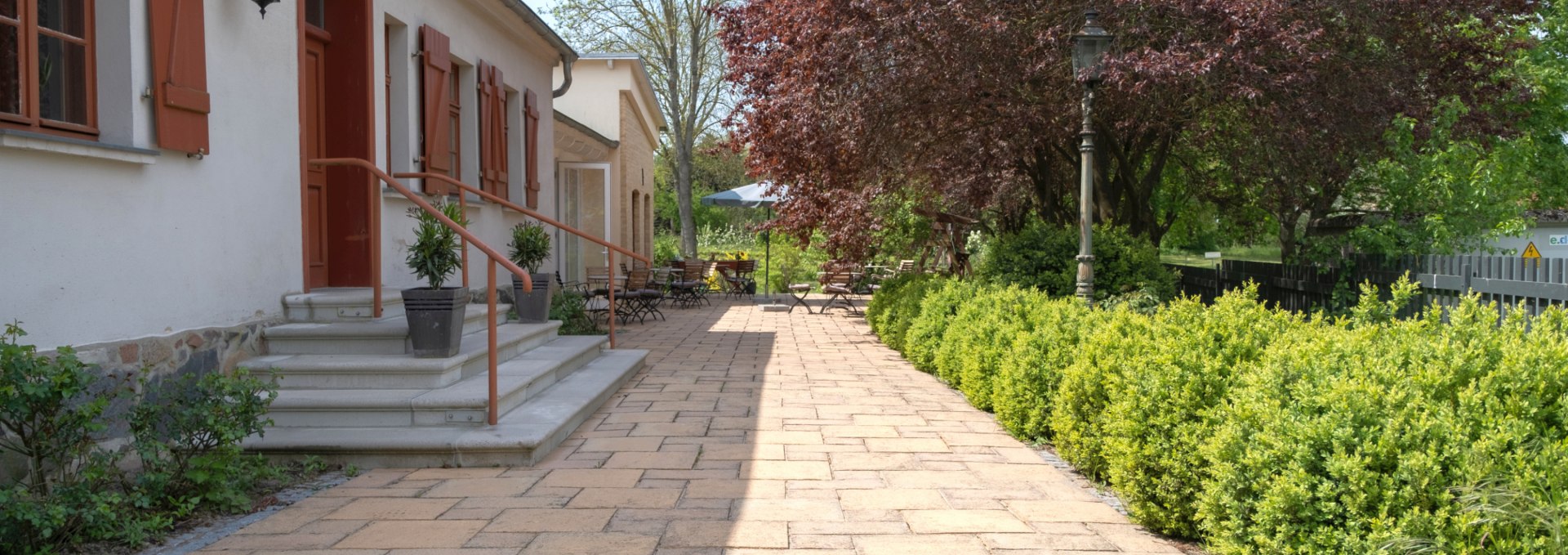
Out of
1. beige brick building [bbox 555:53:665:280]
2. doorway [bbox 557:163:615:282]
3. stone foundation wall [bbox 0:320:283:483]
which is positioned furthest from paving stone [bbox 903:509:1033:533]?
doorway [bbox 557:163:615:282]

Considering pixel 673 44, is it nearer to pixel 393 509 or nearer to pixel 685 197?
pixel 685 197

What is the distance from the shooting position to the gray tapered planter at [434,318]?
5438 mm

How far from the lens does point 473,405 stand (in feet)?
16.6

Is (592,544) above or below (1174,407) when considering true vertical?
below

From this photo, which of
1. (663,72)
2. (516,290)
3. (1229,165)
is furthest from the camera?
(663,72)

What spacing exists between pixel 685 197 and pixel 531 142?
1184cm

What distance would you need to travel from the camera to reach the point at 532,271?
8445 millimetres

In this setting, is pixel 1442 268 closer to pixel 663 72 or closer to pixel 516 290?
pixel 516 290

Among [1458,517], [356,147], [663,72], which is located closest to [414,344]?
[356,147]

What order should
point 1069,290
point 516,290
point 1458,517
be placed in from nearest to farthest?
point 1458,517 < point 516,290 < point 1069,290

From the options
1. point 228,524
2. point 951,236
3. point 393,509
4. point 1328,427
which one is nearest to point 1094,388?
point 1328,427

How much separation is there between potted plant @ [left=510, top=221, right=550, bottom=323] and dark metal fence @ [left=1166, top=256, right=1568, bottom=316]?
466cm

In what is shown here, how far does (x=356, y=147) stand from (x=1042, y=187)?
725 cm

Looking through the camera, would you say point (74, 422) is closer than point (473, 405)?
Yes
